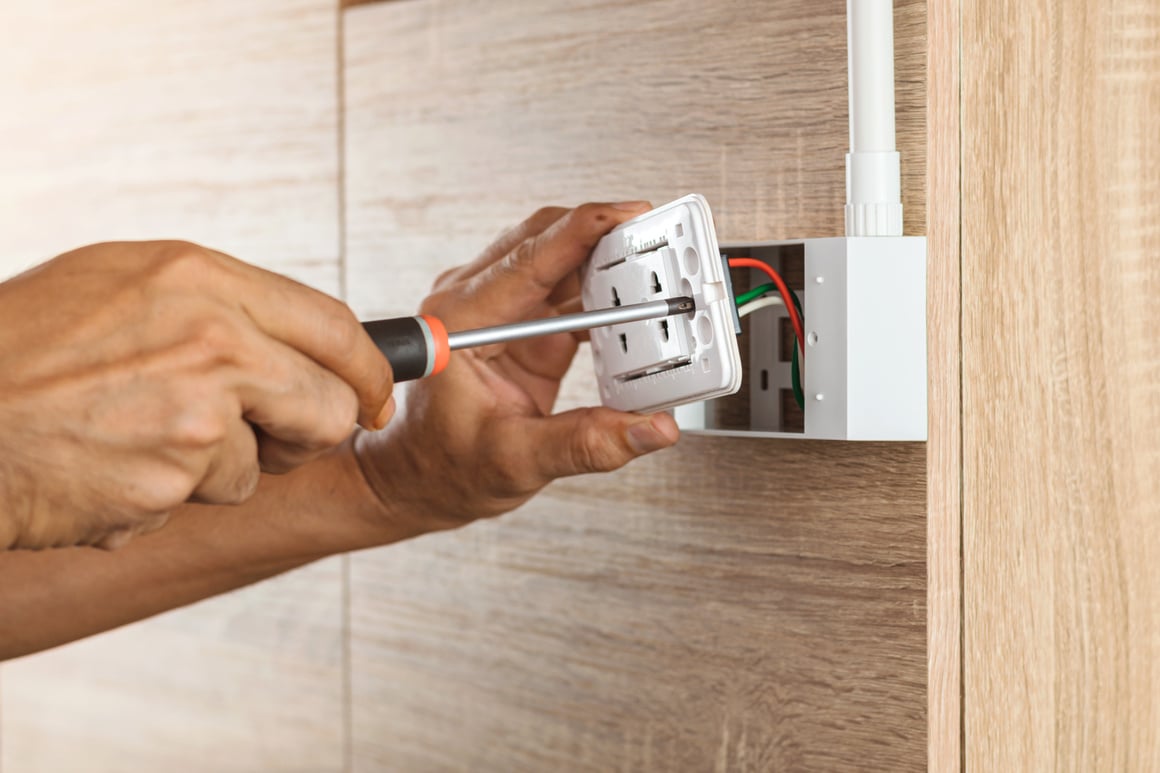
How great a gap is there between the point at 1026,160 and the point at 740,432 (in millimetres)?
166

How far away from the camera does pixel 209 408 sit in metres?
0.38

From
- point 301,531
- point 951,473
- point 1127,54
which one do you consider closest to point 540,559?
point 301,531

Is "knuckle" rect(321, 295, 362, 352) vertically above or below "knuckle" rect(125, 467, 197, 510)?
above

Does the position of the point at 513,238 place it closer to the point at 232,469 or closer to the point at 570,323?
the point at 570,323

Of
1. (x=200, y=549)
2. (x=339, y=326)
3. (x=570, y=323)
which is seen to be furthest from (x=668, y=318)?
(x=200, y=549)

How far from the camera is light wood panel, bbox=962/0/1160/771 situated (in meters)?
0.51

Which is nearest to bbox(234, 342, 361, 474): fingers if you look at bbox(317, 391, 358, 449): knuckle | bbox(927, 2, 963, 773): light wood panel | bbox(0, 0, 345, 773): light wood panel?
bbox(317, 391, 358, 449): knuckle

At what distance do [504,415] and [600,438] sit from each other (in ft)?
0.27

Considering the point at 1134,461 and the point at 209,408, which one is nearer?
the point at 209,408

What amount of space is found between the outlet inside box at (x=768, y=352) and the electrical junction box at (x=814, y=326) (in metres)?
0.01

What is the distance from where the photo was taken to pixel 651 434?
20.6 inches

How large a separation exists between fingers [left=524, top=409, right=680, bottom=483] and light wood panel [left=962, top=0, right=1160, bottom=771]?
A: 13 centimetres

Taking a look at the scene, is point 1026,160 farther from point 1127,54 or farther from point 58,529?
point 58,529

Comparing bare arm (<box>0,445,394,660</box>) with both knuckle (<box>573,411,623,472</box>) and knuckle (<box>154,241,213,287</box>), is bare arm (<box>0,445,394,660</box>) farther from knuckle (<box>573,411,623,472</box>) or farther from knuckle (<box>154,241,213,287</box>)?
knuckle (<box>154,241,213,287</box>)
